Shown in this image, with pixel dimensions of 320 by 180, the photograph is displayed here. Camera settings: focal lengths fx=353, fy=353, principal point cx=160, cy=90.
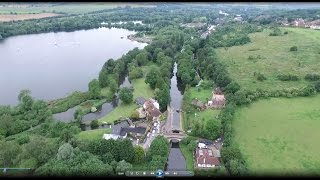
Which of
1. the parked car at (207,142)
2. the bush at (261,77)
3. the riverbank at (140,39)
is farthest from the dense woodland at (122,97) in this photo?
the riverbank at (140,39)

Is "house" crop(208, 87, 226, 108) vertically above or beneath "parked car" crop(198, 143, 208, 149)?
above

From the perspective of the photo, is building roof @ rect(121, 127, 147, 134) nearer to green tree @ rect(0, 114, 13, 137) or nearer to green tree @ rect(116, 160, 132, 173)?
green tree @ rect(116, 160, 132, 173)

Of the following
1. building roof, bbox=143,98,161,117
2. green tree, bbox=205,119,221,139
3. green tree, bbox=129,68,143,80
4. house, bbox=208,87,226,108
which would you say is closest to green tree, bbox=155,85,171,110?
building roof, bbox=143,98,161,117

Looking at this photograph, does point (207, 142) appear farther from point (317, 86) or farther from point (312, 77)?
point (312, 77)

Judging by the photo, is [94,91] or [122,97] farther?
[94,91]

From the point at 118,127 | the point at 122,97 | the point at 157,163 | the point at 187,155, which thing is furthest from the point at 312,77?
the point at 157,163
